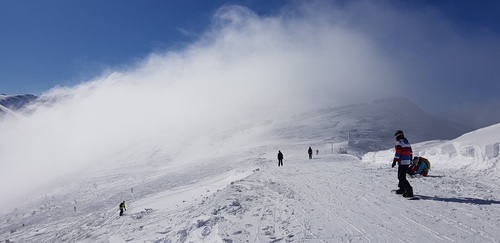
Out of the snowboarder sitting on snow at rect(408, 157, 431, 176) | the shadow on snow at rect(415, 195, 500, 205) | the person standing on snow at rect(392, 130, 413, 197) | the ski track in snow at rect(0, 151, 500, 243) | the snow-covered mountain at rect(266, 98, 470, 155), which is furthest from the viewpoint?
the snow-covered mountain at rect(266, 98, 470, 155)

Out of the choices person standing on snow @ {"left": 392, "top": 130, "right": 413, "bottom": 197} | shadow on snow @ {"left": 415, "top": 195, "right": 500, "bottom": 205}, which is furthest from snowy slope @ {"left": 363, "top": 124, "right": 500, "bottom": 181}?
person standing on snow @ {"left": 392, "top": 130, "right": 413, "bottom": 197}

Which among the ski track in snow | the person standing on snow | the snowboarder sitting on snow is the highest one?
the person standing on snow

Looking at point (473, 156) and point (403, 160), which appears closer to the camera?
point (403, 160)

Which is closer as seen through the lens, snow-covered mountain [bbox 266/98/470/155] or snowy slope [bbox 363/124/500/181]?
snowy slope [bbox 363/124/500/181]

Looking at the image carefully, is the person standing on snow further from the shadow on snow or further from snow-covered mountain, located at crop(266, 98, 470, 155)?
snow-covered mountain, located at crop(266, 98, 470, 155)

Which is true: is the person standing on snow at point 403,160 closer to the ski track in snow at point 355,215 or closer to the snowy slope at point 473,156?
the ski track in snow at point 355,215

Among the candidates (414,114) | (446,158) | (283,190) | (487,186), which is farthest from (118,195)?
(414,114)

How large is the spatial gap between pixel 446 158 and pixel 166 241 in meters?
15.4

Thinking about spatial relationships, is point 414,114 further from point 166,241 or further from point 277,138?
point 166,241

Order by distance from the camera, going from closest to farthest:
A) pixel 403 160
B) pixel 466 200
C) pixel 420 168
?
1. pixel 466 200
2. pixel 403 160
3. pixel 420 168

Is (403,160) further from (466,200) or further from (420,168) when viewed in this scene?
(420,168)

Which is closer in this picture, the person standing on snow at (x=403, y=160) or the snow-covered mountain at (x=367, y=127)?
the person standing on snow at (x=403, y=160)

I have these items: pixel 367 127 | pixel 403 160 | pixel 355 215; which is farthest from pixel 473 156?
pixel 367 127

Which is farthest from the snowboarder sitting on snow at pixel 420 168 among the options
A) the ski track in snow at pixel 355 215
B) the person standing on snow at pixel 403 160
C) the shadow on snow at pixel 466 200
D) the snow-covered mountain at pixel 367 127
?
the snow-covered mountain at pixel 367 127
